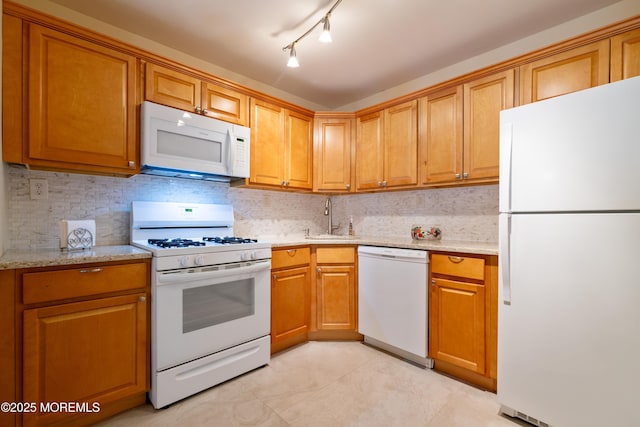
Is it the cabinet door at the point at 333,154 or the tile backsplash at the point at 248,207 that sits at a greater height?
the cabinet door at the point at 333,154

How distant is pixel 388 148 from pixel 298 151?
87 cm

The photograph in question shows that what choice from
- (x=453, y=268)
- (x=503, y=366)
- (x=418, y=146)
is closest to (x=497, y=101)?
(x=418, y=146)

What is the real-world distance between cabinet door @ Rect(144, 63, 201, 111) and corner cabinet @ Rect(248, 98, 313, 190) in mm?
511

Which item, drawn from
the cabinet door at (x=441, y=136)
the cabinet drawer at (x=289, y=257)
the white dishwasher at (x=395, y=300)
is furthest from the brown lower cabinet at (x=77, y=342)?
the cabinet door at (x=441, y=136)

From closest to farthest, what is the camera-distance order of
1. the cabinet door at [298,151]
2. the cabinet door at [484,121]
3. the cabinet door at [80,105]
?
the cabinet door at [80,105] → the cabinet door at [484,121] → the cabinet door at [298,151]

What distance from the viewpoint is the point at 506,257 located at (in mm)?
1660

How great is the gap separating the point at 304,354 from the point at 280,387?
0.49 metres

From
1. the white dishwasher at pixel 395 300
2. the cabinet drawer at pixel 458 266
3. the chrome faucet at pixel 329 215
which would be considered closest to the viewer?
the cabinet drawer at pixel 458 266

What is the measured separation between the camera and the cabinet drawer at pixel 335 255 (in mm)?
2631

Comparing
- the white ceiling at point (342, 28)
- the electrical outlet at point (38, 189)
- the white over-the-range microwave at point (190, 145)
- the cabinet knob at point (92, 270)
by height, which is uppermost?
the white ceiling at point (342, 28)

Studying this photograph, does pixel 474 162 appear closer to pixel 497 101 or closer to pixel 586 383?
pixel 497 101

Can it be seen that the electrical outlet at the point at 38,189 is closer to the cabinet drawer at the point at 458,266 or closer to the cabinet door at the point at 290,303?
the cabinet door at the point at 290,303

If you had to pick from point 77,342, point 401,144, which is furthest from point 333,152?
point 77,342

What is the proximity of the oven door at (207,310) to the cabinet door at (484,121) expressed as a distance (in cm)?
173
